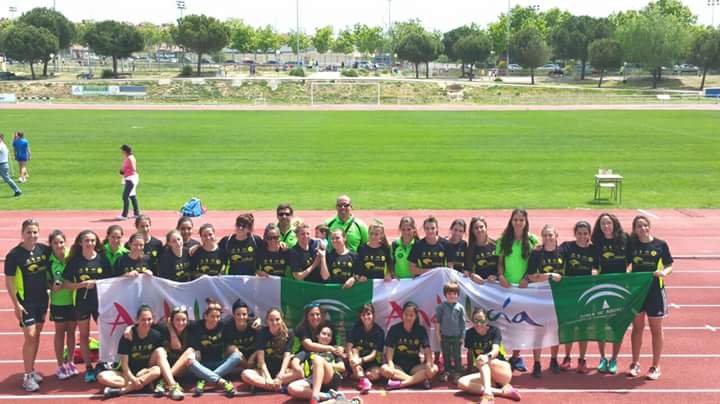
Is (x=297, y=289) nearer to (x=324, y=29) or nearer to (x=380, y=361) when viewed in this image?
A: (x=380, y=361)

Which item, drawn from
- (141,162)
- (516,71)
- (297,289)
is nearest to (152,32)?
(516,71)

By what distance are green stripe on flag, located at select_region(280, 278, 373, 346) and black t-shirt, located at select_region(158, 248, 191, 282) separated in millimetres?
1310

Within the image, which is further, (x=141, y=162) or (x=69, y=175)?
(x=141, y=162)

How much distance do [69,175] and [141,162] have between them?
11.7 ft

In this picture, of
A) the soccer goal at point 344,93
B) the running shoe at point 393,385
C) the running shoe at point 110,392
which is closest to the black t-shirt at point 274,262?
the running shoe at point 393,385

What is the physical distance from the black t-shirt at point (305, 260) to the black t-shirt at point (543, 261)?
9.04ft

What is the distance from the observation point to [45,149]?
3291 cm

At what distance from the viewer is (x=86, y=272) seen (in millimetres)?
8922

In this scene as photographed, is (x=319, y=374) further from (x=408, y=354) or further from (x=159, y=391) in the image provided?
(x=159, y=391)

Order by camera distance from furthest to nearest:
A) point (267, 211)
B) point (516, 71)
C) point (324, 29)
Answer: point (324, 29), point (516, 71), point (267, 211)

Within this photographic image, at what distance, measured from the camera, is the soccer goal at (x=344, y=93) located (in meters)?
75.2

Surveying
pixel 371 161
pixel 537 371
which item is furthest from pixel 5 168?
pixel 537 371

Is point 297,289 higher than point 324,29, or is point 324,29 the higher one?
point 324,29

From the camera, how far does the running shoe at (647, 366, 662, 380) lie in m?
9.09
